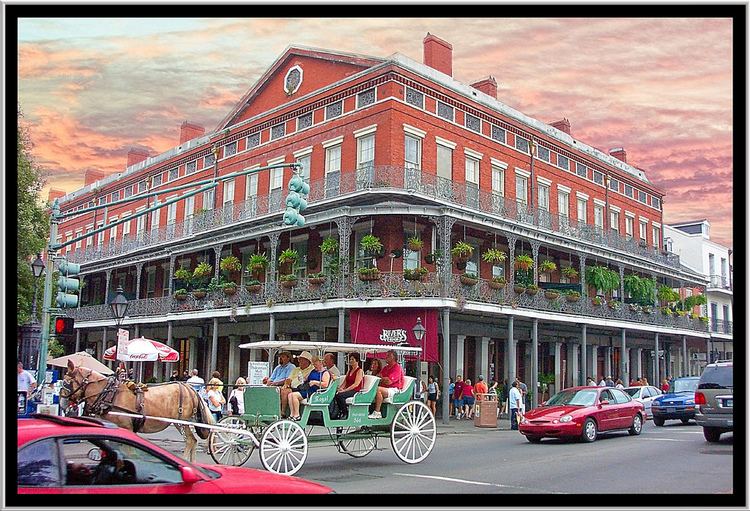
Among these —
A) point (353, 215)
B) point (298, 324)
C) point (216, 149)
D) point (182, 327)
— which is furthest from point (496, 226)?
point (182, 327)

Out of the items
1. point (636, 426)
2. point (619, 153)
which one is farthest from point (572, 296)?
point (619, 153)

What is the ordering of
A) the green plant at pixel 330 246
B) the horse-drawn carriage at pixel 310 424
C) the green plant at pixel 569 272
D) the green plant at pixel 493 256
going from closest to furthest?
1. the horse-drawn carriage at pixel 310 424
2. the green plant at pixel 330 246
3. the green plant at pixel 493 256
4. the green plant at pixel 569 272

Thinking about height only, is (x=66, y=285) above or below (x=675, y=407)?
above

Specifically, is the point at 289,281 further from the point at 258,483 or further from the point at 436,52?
the point at 258,483

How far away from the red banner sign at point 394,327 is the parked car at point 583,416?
24.0 feet

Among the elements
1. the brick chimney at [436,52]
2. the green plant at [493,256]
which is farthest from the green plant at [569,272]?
the brick chimney at [436,52]

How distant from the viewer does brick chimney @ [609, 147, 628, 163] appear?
47875 mm

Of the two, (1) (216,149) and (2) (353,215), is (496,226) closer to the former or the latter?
(2) (353,215)

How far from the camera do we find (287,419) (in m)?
13.0

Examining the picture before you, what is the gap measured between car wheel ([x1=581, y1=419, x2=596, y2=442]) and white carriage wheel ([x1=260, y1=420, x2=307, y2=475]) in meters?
8.95

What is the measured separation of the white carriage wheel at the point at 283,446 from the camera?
12438mm

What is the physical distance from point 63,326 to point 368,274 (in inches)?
493

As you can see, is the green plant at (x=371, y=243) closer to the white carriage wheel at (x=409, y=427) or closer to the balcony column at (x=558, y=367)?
the balcony column at (x=558, y=367)

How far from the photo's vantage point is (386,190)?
28.7 meters
